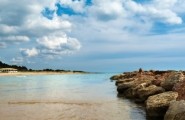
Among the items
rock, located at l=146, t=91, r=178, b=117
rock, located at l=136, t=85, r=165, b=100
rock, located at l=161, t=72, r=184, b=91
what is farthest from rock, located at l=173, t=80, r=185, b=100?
rock, located at l=136, t=85, r=165, b=100

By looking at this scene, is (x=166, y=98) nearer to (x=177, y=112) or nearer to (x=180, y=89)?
(x=180, y=89)

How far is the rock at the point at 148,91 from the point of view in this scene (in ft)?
72.4

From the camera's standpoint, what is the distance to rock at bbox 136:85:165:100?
22077mm

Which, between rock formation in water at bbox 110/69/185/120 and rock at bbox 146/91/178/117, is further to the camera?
rock at bbox 146/91/178/117

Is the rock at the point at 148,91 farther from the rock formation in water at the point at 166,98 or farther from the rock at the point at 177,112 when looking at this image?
the rock at the point at 177,112

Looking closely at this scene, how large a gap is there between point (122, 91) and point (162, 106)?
53.8 ft

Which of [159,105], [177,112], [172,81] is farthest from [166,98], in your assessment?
[172,81]

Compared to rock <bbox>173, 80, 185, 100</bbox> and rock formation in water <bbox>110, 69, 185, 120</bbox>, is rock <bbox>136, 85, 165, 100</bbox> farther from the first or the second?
rock <bbox>173, 80, 185, 100</bbox>

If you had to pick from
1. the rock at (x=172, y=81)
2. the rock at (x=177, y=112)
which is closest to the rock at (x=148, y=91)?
the rock at (x=172, y=81)

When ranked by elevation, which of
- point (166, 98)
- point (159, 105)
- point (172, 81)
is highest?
point (172, 81)

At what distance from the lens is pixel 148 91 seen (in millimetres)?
22734

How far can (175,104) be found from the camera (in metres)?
13.6

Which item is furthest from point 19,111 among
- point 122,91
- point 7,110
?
point 122,91

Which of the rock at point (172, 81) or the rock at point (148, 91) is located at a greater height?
the rock at point (172, 81)
